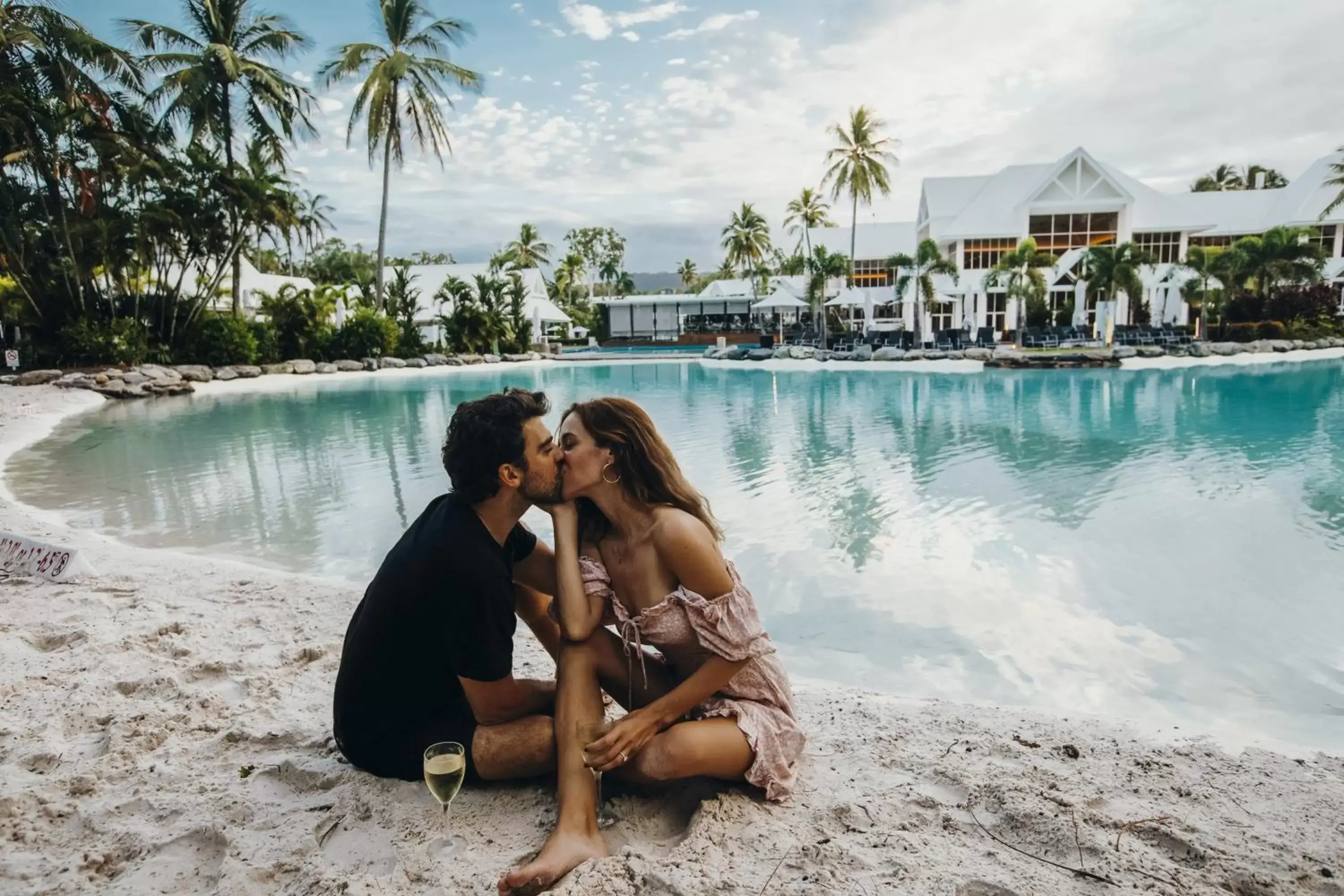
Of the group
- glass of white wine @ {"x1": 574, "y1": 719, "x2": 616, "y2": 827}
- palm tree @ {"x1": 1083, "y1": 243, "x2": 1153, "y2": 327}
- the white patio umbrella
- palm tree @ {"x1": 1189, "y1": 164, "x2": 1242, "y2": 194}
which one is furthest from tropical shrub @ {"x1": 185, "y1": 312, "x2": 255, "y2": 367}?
palm tree @ {"x1": 1189, "y1": 164, "x2": 1242, "y2": 194}

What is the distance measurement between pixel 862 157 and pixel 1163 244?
50.0 ft

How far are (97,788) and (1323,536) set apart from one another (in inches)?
300

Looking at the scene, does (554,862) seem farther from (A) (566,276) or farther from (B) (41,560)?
(A) (566,276)

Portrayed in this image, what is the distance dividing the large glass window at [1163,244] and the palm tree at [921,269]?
13.9 meters

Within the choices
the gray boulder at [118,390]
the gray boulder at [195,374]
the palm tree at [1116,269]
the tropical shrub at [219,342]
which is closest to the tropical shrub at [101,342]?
the gray boulder at [195,374]

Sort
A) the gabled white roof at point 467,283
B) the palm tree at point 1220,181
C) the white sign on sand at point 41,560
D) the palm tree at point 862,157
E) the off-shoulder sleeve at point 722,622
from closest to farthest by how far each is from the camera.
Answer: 1. the off-shoulder sleeve at point 722,622
2. the white sign on sand at point 41,560
3. the palm tree at point 862,157
4. the gabled white roof at point 467,283
5. the palm tree at point 1220,181

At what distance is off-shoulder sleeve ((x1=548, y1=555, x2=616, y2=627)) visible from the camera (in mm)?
2193

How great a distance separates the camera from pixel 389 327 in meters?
28.4

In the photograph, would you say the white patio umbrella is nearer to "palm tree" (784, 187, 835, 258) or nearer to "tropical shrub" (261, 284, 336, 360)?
"palm tree" (784, 187, 835, 258)

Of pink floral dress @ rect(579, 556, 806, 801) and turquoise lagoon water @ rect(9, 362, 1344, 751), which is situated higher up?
pink floral dress @ rect(579, 556, 806, 801)

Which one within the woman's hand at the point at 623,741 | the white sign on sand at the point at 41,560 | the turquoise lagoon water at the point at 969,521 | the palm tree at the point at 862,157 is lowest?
the turquoise lagoon water at the point at 969,521

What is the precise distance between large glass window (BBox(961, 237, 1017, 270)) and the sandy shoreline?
37.9m

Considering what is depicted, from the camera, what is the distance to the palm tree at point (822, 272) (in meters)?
32.3

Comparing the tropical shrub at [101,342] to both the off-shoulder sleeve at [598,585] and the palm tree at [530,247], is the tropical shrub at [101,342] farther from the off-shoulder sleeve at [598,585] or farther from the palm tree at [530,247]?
the palm tree at [530,247]
